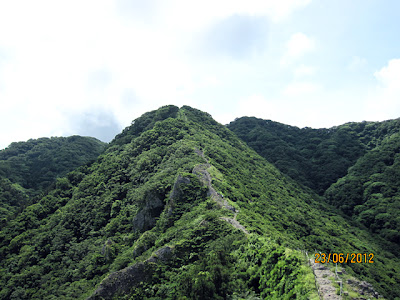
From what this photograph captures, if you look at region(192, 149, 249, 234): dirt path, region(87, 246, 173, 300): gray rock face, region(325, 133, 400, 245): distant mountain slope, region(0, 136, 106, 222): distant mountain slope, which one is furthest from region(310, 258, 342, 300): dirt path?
region(0, 136, 106, 222): distant mountain slope

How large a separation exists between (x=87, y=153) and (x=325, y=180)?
354ft

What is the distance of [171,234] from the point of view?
32.7 m

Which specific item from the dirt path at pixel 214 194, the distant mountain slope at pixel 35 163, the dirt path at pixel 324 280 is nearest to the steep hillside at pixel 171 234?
the dirt path at pixel 214 194

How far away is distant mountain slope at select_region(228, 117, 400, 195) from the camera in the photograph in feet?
393

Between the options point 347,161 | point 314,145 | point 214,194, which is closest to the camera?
point 214,194

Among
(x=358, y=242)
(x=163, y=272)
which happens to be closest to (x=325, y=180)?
(x=358, y=242)

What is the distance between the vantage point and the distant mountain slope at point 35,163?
338 feet

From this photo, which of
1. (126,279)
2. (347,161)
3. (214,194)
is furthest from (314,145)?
(126,279)

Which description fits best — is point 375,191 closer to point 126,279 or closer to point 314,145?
point 314,145

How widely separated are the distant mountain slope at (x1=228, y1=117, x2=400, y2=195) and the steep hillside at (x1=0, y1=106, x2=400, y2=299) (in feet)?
98.6

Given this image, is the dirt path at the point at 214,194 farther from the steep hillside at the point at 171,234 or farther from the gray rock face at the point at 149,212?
the gray rock face at the point at 149,212

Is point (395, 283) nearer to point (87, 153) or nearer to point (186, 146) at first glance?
point (186, 146)

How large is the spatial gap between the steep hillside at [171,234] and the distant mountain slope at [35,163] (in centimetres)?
3102

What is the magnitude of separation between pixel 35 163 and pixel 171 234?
128m
